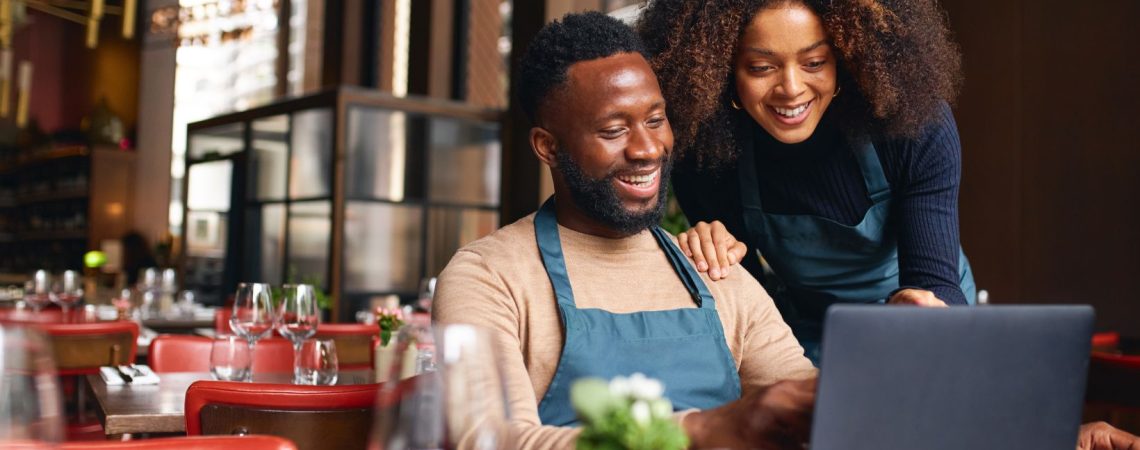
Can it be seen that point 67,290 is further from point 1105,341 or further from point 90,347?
point 1105,341

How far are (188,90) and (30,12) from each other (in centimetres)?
222

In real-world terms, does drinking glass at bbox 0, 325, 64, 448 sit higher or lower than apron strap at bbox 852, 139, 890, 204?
lower

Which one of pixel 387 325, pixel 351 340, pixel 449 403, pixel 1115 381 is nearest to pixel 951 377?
pixel 449 403

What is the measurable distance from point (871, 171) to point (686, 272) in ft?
1.47

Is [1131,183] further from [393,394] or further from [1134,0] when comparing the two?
[393,394]

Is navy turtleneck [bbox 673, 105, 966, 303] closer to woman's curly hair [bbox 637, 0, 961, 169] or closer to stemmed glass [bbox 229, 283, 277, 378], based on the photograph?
woman's curly hair [bbox 637, 0, 961, 169]

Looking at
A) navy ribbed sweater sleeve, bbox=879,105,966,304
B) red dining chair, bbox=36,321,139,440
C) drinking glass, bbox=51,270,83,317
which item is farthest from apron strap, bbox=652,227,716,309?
drinking glass, bbox=51,270,83,317

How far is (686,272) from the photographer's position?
5.32ft

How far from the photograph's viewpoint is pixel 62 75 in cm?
1361

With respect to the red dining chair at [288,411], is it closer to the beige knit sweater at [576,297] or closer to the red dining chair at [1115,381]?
the beige knit sweater at [576,297]

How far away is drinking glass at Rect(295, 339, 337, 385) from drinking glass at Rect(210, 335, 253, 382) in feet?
0.52

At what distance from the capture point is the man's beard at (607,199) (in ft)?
5.03

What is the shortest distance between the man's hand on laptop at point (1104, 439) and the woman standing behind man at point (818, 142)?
0.26 metres

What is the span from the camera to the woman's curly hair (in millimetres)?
1736
